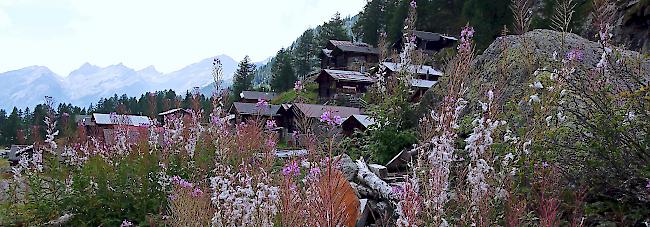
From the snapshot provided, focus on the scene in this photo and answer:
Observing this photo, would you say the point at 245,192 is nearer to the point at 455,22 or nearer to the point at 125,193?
the point at 125,193

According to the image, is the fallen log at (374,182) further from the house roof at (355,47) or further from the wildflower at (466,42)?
the house roof at (355,47)

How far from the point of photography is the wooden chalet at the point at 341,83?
126 ft

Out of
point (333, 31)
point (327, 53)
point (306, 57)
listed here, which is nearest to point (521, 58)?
point (327, 53)

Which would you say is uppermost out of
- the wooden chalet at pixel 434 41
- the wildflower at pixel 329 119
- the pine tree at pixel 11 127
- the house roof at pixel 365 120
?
the wooden chalet at pixel 434 41

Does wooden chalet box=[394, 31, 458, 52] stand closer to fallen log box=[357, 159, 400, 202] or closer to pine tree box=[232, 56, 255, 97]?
pine tree box=[232, 56, 255, 97]

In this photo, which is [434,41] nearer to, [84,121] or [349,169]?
[84,121]

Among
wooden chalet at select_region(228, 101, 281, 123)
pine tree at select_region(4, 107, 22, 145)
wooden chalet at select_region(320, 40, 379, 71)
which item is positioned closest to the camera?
wooden chalet at select_region(228, 101, 281, 123)

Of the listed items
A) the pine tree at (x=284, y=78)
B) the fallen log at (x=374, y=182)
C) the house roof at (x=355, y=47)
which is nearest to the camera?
the fallen log at (x=374, y=182)

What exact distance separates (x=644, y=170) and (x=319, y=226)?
9.41 feet

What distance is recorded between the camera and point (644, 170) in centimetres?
371

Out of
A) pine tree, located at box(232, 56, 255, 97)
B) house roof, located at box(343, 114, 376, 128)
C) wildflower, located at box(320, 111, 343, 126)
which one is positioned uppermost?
wildflower, located at box(320, 111, 343, 126)

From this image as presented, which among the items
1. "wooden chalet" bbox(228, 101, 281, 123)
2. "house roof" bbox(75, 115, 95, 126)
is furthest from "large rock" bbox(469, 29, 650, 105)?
"house roof" bbox(75, 115, 95, 126)

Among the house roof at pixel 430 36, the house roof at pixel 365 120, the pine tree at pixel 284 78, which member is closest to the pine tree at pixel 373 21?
the house roof at pixel 430 36

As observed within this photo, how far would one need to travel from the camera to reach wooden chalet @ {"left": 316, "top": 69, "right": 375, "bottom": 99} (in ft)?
126
